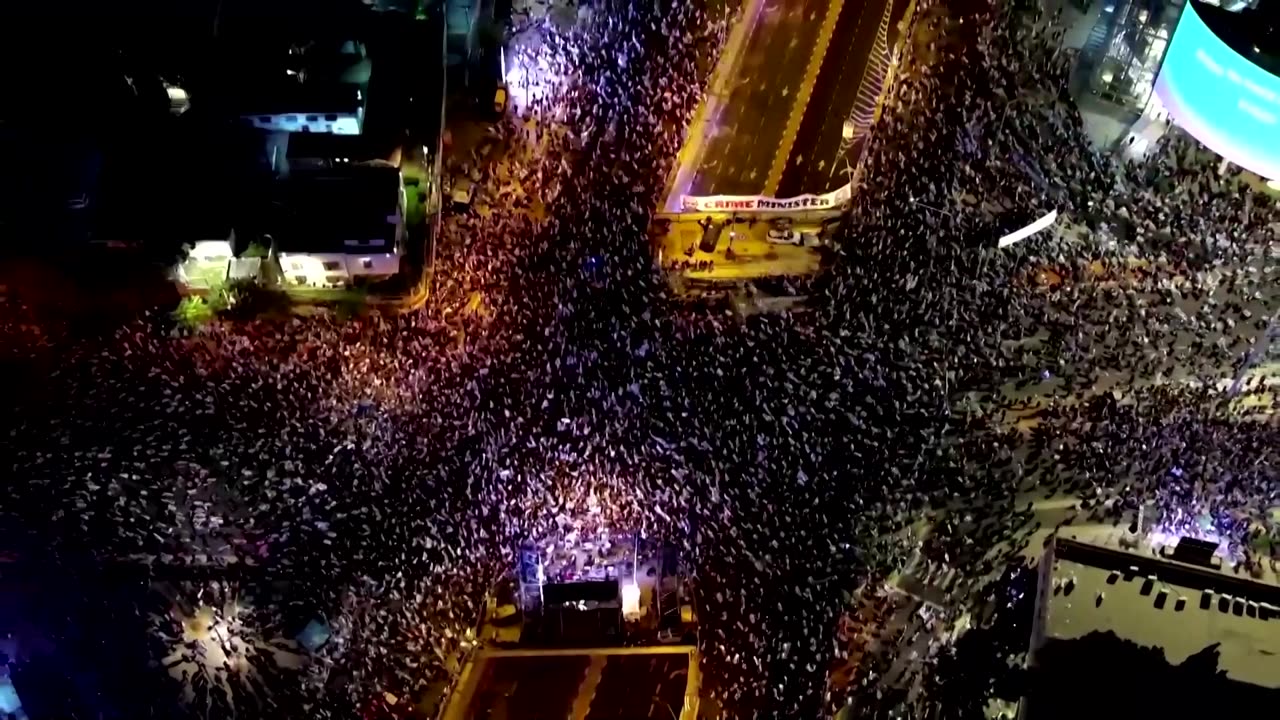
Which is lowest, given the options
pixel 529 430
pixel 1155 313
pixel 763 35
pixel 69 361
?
pixel 69 361

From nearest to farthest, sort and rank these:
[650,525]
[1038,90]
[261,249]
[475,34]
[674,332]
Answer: [650,525] → [674,332] → [261,249] → [1038,90] → [475,34]

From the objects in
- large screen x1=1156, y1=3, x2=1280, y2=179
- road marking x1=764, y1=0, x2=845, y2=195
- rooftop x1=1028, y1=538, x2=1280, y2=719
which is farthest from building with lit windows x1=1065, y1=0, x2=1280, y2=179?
rooftop x1=1028, y1=538, x2=1280, y2=719

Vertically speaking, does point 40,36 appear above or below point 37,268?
above

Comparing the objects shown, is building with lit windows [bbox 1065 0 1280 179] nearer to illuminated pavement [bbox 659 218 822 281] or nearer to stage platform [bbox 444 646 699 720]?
illuminated pavement [bbox 659 218 822 281]

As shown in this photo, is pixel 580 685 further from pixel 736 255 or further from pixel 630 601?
pixel 736 255

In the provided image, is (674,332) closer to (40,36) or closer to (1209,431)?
(1209,431)

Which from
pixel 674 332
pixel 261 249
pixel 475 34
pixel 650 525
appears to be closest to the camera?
pixel 650 525

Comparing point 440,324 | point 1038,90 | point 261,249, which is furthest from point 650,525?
point 1038,90
